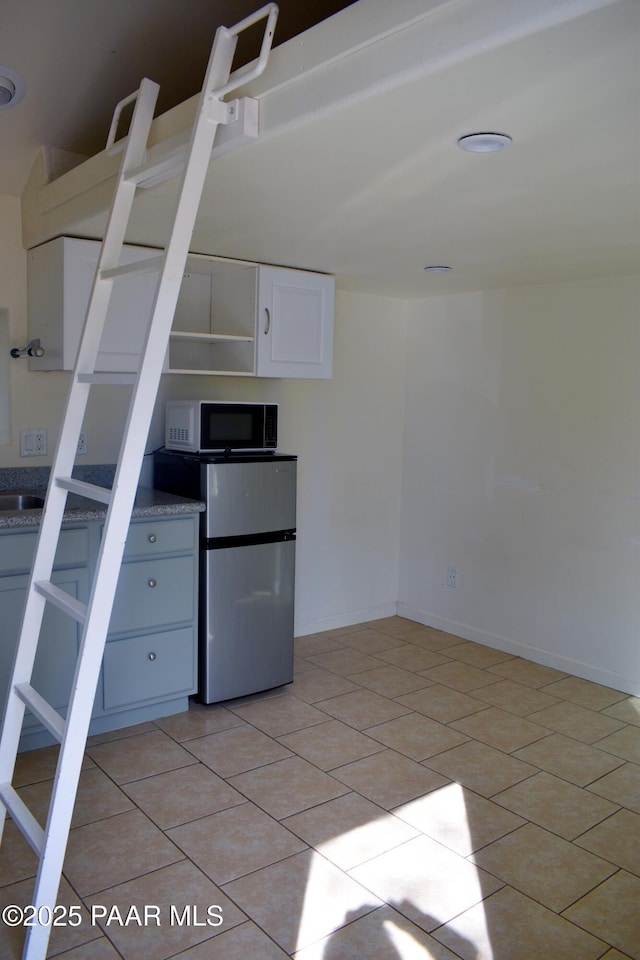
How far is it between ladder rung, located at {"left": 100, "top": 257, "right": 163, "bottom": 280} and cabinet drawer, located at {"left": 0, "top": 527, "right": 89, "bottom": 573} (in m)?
1.14

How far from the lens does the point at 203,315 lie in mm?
3889

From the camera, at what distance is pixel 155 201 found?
2.51 metres

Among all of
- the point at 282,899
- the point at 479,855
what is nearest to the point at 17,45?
the point at 282,899

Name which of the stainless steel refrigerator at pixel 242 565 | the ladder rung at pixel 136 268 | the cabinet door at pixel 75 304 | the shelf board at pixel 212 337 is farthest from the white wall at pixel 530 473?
the ladder rung at pixel 136 268

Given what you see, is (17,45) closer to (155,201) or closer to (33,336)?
(155,201)

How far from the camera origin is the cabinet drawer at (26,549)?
9.01 feet

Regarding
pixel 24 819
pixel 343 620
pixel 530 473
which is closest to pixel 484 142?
pixel 24 819

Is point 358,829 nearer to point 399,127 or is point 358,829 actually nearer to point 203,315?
point 399,127

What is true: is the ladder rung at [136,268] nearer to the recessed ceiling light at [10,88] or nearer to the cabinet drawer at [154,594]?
the recessed ceiling light at [10,88]

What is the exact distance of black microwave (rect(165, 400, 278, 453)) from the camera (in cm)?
343

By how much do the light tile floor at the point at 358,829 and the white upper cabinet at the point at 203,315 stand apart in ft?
5.21

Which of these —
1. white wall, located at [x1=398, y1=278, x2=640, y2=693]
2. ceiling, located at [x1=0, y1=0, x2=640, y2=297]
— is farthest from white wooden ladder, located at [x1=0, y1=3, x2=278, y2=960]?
white wall, located at [x1=398, y1=278, x2=640, y2=693]

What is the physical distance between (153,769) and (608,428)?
8.51 ft

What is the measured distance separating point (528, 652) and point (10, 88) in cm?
357
